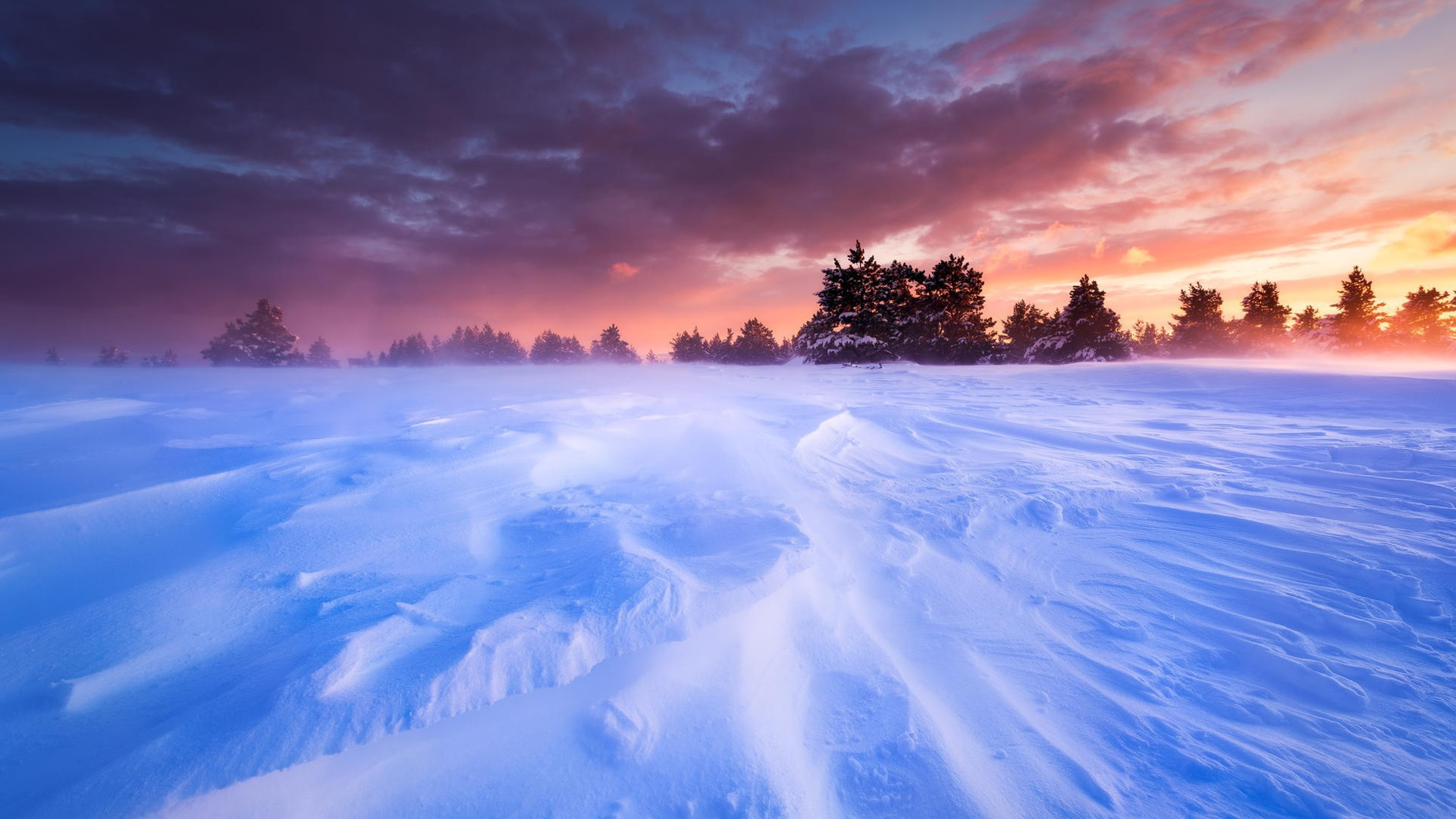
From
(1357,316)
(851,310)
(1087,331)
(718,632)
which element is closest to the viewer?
(718,632)

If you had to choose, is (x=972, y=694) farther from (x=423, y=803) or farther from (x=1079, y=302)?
(x=1079, y=302)

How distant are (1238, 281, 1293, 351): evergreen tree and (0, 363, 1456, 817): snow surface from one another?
43654 mm

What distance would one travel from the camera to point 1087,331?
2405 cm

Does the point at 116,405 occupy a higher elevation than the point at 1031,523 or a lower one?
higher

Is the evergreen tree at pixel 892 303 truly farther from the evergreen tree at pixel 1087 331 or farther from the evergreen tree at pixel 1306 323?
the evergreen tree at pixel 1306 323

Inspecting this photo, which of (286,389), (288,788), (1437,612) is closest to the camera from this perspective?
(288,788)

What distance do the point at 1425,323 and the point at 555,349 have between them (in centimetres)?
5865

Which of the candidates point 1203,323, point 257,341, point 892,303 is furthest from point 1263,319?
point 257,341

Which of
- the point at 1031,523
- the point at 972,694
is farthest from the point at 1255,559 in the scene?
the point at 972,694

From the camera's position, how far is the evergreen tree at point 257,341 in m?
25.9

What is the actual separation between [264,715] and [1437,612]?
11.6 feet

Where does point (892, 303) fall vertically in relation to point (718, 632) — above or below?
above

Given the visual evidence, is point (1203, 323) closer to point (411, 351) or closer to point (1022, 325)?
point (1022, 325)

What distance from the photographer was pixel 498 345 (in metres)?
34.6
